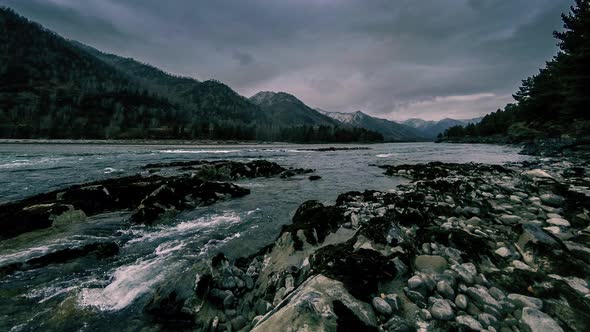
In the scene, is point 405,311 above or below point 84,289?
above

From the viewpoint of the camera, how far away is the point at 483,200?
8305mm

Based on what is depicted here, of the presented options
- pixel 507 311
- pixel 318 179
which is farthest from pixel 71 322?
pixel 318 179

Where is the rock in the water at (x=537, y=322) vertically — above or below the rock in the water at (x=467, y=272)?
above

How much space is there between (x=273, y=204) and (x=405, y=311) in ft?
30.5

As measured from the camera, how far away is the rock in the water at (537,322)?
2.62m

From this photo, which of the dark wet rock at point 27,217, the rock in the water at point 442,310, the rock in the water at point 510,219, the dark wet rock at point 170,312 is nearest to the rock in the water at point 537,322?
the rock in the water at point 442,310

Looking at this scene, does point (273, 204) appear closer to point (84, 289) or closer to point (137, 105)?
point (84, 289)

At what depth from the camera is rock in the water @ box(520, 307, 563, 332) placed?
262 cm

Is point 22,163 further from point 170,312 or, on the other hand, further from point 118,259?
point 170,312

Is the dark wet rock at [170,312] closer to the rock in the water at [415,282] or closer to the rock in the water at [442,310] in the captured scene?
the rock in the water at [415,282]

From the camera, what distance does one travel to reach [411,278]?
3.77m

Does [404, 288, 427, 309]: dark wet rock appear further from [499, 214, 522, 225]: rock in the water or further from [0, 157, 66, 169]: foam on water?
[0, 157, 66, 169]: foam on water

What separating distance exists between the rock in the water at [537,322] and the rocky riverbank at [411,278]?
0.4 inches

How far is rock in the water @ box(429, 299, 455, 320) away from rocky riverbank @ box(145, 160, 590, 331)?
0.01 m
